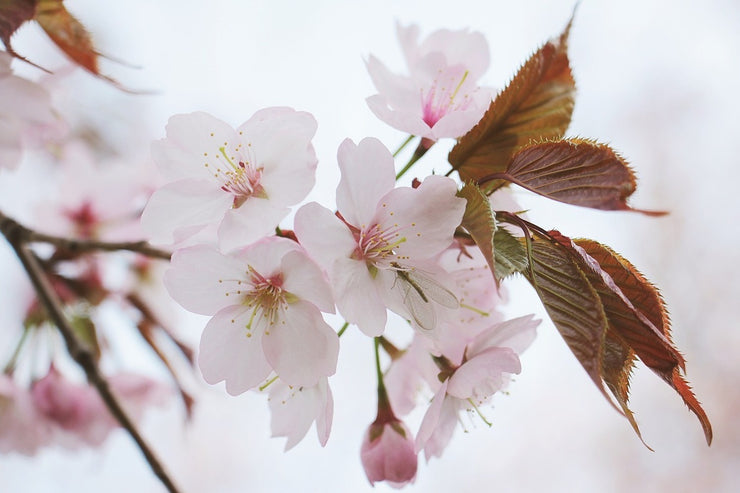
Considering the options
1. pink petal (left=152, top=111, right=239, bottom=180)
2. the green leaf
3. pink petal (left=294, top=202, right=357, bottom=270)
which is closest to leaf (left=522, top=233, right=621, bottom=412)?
the green leaf

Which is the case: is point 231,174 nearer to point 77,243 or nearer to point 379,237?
point 379,237

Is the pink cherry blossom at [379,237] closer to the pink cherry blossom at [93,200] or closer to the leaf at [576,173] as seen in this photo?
the leaf at [576,173]

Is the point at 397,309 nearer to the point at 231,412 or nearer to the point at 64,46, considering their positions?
the point at 64,46

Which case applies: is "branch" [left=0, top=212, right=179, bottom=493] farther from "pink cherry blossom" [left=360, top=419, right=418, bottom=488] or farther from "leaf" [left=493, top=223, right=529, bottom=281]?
"leaf" [left=493, top=223, right=529, bottom=281]

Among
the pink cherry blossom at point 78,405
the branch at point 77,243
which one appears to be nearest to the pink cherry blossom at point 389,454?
the branch at point 77,243

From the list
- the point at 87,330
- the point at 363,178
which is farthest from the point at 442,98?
the point at 87,330
